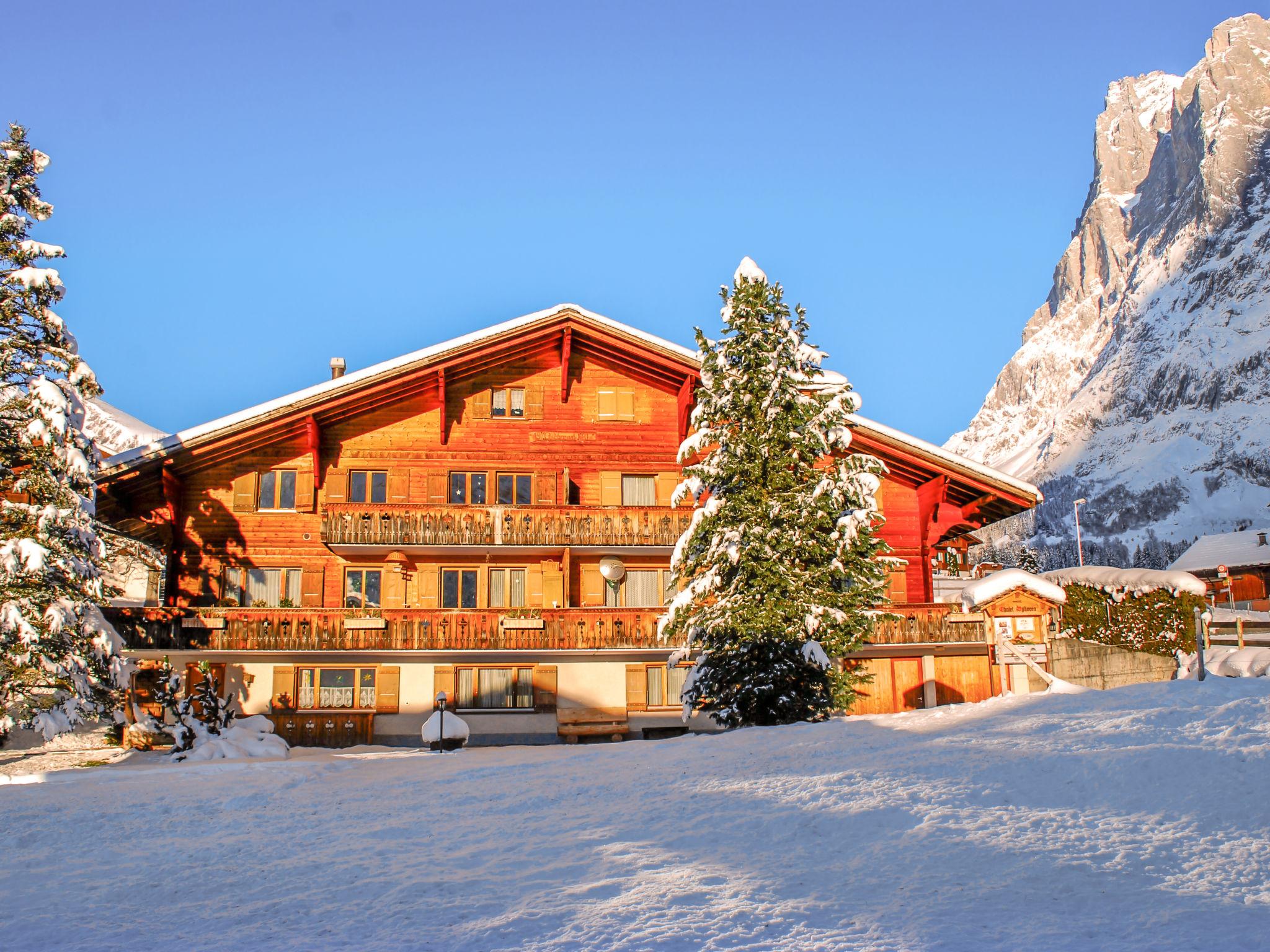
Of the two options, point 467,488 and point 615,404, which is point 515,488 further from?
point 615,404

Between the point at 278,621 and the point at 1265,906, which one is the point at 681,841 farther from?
the point at 278,621

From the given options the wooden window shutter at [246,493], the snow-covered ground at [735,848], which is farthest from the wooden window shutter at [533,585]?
the snow-covered ground at [735,848]

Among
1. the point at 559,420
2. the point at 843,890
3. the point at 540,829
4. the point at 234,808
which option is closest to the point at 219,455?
the point at 559,420

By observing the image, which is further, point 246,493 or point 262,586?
point 246,493

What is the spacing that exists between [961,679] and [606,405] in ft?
42.7

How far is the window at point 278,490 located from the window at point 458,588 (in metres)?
4.82

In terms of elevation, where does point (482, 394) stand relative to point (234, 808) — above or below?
above

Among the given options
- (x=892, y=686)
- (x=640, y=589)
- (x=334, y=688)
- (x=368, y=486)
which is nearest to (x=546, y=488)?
(x=640, y=589)

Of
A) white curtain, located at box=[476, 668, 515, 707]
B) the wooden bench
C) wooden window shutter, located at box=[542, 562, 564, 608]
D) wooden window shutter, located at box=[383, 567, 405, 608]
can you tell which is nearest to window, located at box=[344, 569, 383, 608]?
wooden window shutter, located at box=[383, 567, 405, 608]

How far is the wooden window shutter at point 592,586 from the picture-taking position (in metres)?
29.7

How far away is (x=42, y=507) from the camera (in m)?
21.0

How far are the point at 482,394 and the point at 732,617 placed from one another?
12.8m

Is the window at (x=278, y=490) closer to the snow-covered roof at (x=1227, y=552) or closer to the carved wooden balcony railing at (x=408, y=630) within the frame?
the carved wooden balcony railing at (x=408, y=630)

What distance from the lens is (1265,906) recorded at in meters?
7.15
